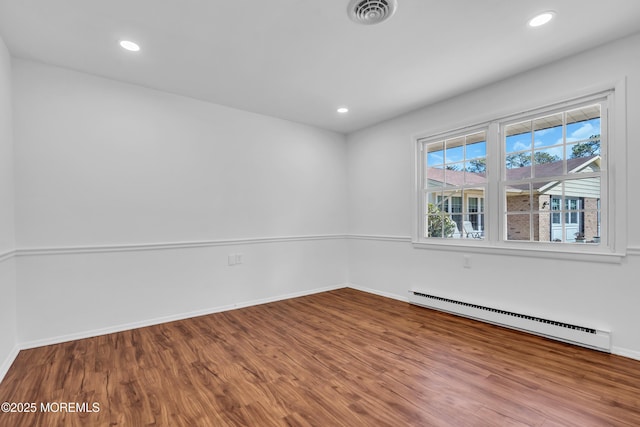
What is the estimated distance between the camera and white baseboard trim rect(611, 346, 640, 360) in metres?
2.42

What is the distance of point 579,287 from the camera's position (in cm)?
271

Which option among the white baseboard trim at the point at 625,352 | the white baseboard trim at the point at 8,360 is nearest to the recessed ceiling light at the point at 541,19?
the white baseboard trim at the point at 625,352

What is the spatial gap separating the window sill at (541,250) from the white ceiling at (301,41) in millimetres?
1744

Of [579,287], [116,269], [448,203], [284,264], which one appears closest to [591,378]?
[579,287]

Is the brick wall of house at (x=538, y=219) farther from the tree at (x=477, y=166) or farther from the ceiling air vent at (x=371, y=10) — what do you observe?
the ceiling air vent at (x=371, y=10)

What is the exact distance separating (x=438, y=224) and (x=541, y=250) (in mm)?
1208

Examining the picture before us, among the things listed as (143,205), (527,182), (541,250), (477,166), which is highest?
(477,166)

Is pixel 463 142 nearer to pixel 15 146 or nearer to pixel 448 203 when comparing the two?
pixel 448 203

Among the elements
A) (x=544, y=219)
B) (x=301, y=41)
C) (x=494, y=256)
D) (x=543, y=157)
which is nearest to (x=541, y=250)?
(x=544, y=219)

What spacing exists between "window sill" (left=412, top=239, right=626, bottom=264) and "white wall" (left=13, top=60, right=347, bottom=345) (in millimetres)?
2159

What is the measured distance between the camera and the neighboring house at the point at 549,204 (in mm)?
2734

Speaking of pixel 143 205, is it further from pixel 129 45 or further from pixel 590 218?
pixel 590 218

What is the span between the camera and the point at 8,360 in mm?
2389

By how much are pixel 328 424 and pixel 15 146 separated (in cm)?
345
